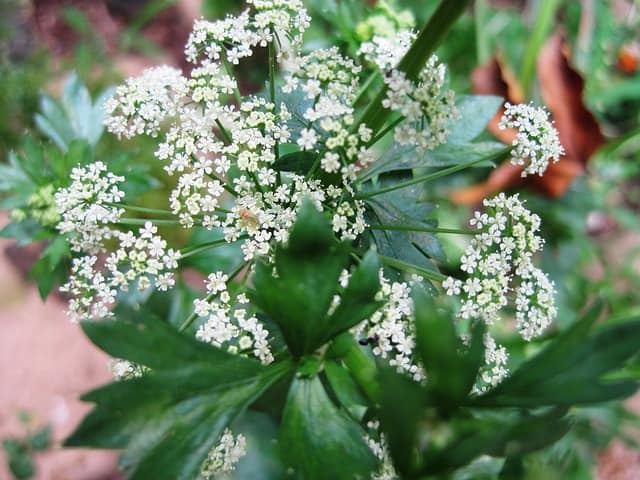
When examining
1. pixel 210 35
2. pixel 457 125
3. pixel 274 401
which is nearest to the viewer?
pixel 274 401

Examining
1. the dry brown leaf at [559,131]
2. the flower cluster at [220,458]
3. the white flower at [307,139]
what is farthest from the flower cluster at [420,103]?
the dry brown leaf at [559,131]

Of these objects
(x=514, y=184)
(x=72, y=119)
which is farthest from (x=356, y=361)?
(x=514, y=184)

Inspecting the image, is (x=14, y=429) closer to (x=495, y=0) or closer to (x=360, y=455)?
(x=360, y=455)

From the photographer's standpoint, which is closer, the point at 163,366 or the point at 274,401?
the point at 163,366

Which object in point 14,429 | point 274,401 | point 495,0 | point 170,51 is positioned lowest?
point 274,401

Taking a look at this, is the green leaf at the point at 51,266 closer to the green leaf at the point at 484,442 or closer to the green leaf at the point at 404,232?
the green leaf at the point at 404,232

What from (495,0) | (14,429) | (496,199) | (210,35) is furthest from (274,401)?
(495,0)
